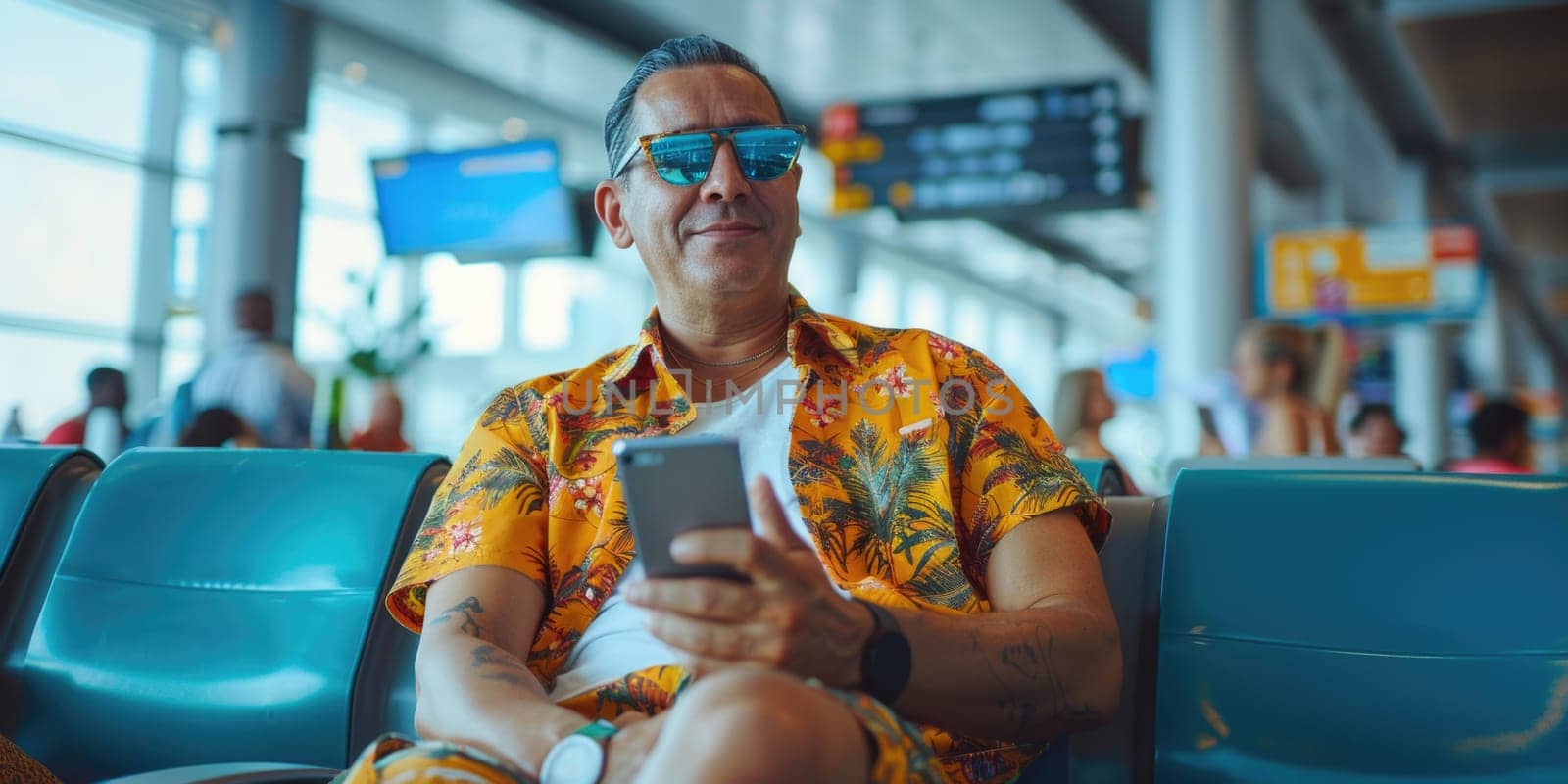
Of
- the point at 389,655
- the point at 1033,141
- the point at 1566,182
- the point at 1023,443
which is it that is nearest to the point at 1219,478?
the point at 1023,443

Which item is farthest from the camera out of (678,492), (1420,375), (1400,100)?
(1420,375)

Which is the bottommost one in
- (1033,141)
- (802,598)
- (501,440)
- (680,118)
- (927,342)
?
(802,598)

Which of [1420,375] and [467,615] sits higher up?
[1420,375]

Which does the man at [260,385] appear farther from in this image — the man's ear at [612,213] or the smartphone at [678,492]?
the smartphone at [678,492]

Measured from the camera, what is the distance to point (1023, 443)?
1.71m

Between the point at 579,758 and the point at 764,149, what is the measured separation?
0.87m

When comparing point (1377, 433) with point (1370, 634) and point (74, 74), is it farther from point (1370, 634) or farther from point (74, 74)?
point (74, 74)

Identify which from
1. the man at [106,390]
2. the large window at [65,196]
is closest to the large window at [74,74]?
the large window at [65,196]

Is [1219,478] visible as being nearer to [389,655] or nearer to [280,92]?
[389,655]

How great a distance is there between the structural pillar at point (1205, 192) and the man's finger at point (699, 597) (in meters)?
6.01

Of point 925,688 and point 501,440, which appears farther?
point 501,440

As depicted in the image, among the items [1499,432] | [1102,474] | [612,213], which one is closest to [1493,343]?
[1499,432]

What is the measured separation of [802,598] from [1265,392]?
399 centimetres

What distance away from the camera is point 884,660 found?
1347mm
